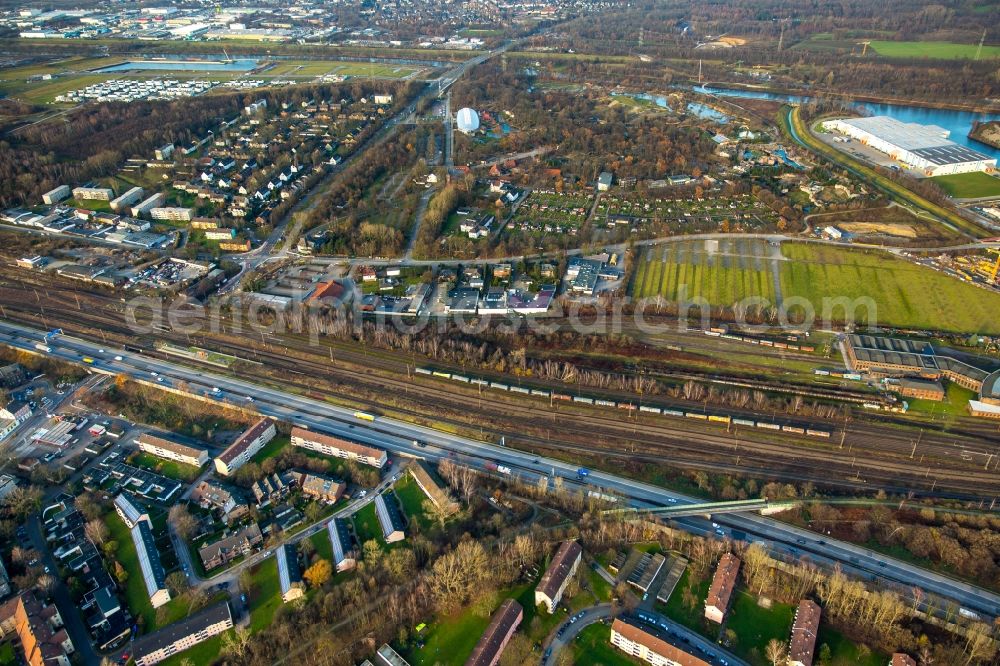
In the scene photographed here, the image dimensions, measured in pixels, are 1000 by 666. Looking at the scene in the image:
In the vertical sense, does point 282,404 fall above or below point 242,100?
below

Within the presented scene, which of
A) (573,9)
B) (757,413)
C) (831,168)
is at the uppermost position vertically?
(573,9)

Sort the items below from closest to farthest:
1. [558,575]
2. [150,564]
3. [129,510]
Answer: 1. [558,575]
2. [150,564]
3. [129,510]

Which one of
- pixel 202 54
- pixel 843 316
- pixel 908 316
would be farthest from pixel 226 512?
pixel 202 54

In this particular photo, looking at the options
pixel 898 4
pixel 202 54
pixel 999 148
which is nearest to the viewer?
pixel 999 148

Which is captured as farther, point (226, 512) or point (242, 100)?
point (242, 100)

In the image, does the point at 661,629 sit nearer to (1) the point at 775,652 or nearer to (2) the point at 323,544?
(1) the point at 775,652

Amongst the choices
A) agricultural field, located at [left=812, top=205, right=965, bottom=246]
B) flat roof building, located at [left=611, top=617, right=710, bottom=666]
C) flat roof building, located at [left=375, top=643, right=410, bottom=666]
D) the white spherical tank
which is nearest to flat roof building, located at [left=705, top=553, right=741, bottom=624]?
flat roof building, located at [left=611, top=617, right=710, bottom=666]

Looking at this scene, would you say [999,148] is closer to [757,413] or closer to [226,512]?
[757,413]

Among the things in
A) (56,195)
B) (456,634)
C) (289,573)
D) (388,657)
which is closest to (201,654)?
(289,573)
